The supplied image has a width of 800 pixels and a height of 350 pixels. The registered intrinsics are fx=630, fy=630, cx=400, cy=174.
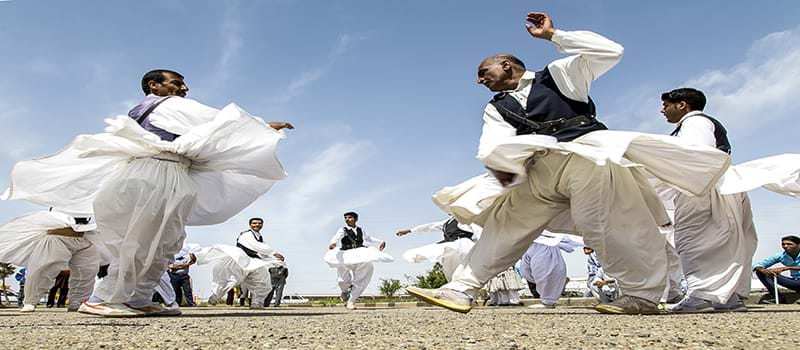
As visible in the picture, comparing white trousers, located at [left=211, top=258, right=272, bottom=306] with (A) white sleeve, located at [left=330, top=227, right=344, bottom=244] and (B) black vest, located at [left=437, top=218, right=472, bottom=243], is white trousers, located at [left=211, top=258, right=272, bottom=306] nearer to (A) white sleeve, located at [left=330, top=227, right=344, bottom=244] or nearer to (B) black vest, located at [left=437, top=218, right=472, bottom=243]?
(A) white sleeve, located at [left=330, top=227, right=344, bottom=244]

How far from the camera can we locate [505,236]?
454 centimetres

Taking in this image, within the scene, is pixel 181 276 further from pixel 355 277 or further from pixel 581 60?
pixel 581 60

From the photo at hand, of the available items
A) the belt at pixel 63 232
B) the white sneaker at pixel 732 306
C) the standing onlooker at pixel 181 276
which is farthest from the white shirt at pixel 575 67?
the standing onlooker at pixel 181 276

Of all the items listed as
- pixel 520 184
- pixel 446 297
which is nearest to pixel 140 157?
pixel 446 297

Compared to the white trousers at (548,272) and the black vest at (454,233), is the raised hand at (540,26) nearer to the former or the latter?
the white trousers at (548,272)

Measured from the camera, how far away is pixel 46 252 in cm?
833

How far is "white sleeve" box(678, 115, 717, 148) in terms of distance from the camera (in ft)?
17.2

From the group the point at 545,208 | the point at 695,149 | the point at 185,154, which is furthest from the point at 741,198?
the point at 185,154

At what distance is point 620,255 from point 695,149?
0.86m

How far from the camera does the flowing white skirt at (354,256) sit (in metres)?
10.8

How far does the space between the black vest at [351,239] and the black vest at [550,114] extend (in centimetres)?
700

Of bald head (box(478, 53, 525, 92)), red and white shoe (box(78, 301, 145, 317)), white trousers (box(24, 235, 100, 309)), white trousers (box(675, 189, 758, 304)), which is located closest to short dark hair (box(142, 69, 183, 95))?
red and white shoe (box(78, 301, 145, 317))

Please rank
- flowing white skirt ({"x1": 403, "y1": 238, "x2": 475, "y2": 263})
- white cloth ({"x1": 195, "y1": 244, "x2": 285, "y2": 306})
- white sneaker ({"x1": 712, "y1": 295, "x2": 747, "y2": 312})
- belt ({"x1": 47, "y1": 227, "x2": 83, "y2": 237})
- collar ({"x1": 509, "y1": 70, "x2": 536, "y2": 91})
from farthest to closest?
white cloth ({"x1": 195, "y1": 244, "x2": 285, "y2": 306}) < flowing white skirt ({"x1": 403, "y1": 238, "x2": 475, "y2": 263}) < belt ({"x1": 47, "y1": 227, "x2": 83, "y2": 237}) < white sneaker ({"x1": 712, "y1": 295, "x2": 747, "y2": 312}) < collar ({"x1": 509, "y1": 70, "x2": 536, "y2": 91})

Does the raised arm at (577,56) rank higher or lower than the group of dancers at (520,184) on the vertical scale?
higher
